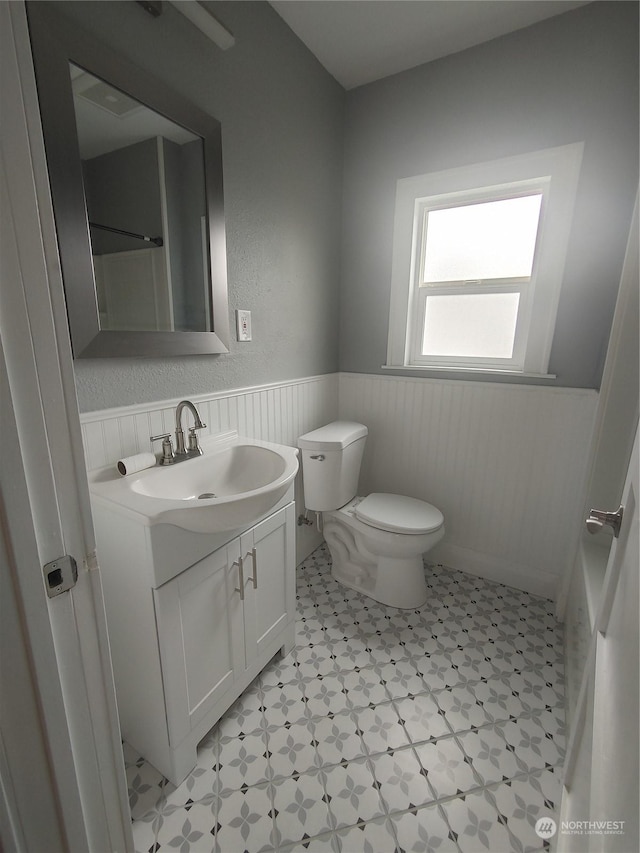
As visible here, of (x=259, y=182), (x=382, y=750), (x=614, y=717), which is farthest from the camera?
(x=259, y=182)

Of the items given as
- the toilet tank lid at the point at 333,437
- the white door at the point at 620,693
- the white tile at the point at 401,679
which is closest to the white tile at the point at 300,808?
the white tile at the point at 401,679

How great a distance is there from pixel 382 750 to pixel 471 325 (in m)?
1.85

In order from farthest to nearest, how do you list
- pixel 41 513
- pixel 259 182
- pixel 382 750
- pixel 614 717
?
pixel 259 182
pixel 382 750
pixel 614 717
pixel 41 513

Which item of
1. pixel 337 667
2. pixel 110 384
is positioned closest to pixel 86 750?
pixel 110 384

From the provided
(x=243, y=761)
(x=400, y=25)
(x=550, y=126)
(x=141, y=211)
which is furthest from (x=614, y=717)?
(x=400, y=25)

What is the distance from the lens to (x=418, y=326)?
206 cm

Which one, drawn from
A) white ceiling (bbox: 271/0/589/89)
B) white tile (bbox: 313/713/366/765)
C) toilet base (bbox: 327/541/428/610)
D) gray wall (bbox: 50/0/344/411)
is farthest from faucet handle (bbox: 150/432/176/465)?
white ceiling (bbox: 271/0/589/89)

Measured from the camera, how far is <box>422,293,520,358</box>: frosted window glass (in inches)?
72.6

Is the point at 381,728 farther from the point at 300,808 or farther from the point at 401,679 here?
the point at 300,808

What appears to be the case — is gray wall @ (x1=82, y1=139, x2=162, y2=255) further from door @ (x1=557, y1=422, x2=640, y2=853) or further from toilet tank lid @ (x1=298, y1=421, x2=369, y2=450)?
door @ (x1=557, y1=422, x2=640, y2=853)

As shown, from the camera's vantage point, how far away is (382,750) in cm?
117

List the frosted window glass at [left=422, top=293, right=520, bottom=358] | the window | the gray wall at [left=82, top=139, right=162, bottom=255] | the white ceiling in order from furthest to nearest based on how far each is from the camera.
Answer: the frosted window glass at [left=422, top=293, right=520, bottom=358] → the window → the white ceiling → the gray wall at [left=82, top=139, right=162, bottom=255]

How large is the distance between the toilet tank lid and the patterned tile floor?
32.1 inches

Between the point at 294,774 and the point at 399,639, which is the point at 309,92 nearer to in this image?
the point at 399,639
